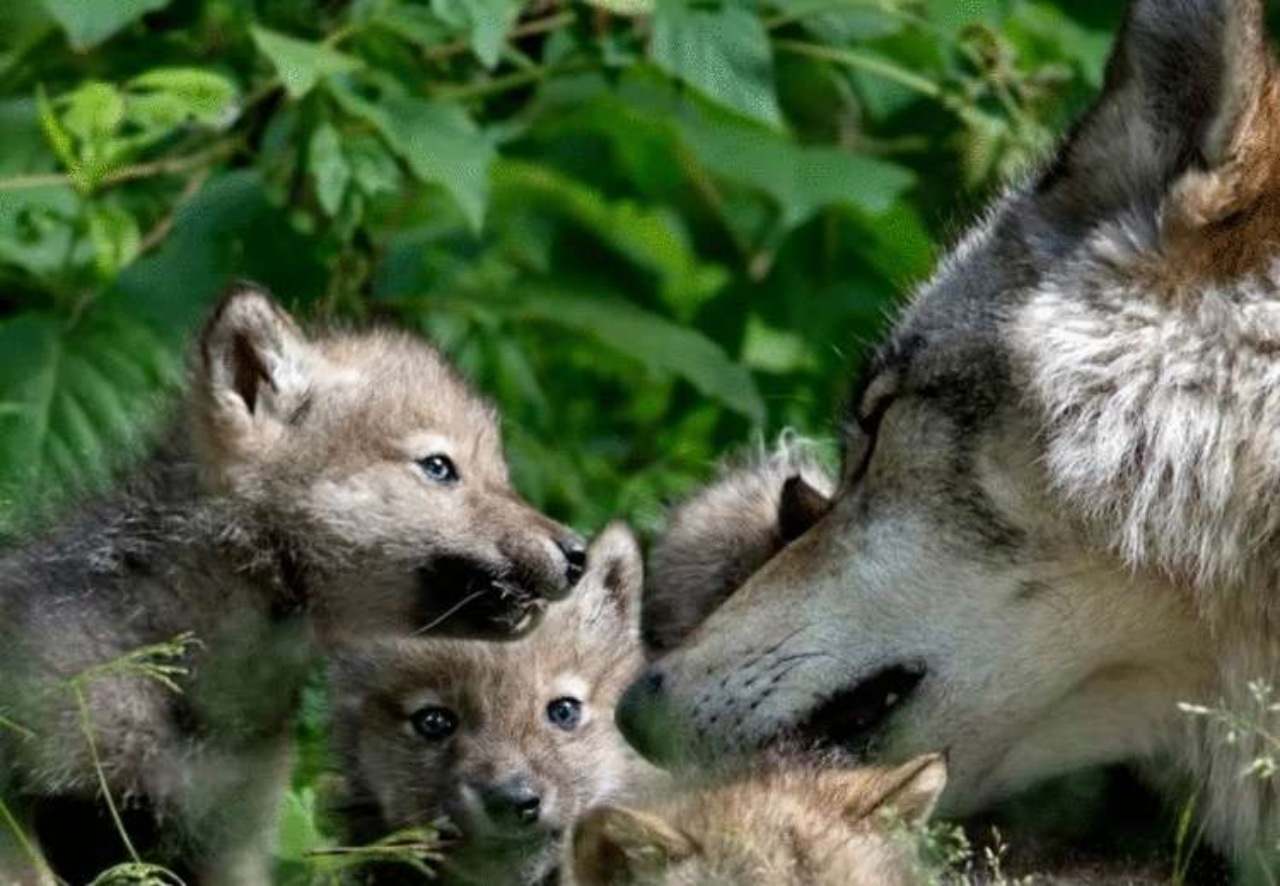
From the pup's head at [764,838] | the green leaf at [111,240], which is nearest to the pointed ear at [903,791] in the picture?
the pup's head at [764,838]

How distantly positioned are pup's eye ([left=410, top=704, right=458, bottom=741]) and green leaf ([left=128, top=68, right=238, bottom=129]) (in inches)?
57.0

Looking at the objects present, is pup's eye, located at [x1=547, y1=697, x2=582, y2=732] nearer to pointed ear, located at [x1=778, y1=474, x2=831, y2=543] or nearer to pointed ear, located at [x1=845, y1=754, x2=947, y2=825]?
pointed ear, located at [x1=778, y1=474, x2=831, y2=543]

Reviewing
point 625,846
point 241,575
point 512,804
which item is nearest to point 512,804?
point 512,804

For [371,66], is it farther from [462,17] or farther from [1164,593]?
[1164,593]

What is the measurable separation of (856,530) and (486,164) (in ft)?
6.23

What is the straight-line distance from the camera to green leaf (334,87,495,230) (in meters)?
6.45

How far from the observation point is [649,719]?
15.8 ft

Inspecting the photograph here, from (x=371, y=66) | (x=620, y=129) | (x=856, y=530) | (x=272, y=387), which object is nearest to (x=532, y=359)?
(x=620, y=129)

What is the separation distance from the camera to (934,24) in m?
7.06

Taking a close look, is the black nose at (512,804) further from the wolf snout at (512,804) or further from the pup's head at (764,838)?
the pup's head at (764,838)

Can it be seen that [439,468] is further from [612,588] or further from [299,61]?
[299,61]

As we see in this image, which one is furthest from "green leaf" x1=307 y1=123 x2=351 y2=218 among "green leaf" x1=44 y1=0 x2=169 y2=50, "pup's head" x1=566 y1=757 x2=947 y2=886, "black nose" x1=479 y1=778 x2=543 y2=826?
"pup's head" x1=566 y1=757 x2=947 y2=886

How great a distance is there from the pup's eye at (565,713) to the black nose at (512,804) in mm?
289

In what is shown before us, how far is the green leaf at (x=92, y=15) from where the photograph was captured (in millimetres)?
6180
